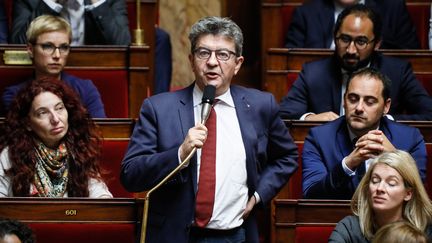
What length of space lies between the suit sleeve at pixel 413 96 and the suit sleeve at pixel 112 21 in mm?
428

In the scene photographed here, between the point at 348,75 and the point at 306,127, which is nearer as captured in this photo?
the point at 306,127

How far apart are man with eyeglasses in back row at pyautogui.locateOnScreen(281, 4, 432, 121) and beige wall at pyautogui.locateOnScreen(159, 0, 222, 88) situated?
0.54 metres

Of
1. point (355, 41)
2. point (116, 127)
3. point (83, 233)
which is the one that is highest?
point (355, 41)

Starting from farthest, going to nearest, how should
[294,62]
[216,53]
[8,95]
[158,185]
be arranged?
[294,62] < [8,95] < [216,53] < [158,185]

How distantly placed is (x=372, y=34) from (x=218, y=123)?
46 cm

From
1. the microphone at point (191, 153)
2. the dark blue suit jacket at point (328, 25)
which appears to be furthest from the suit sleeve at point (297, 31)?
the microphone at point (191, 153)

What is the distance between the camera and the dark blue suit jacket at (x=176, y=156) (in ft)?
3.74

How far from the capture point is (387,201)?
118 centimetres

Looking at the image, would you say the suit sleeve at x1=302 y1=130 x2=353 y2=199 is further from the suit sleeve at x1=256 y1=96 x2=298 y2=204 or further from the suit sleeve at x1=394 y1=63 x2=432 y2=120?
the suit sleeve at x1=394 y1=63 x2=432 y2=120

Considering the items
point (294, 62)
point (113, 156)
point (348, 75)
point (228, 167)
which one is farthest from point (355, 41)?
point (228, 167)

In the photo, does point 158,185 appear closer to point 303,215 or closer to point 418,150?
point 303,215

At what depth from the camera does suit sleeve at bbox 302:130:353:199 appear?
1.30 m

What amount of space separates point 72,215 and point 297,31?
0.68 m

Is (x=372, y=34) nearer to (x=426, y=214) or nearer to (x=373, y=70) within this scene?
(x=373, y=70)
